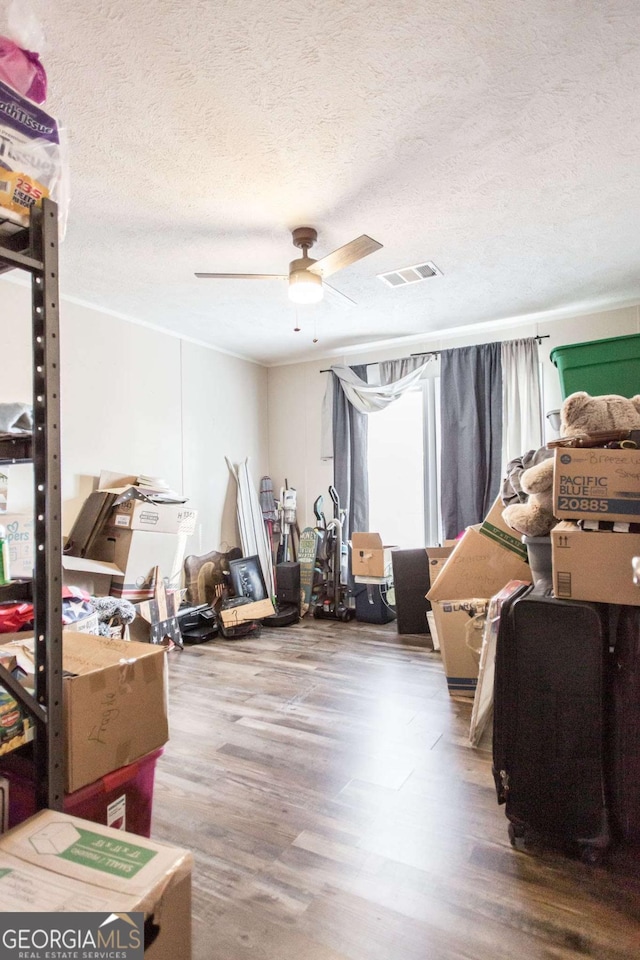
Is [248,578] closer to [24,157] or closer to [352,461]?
[352,461]

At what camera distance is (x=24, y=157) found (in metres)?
0.98

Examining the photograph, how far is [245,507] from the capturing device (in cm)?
508

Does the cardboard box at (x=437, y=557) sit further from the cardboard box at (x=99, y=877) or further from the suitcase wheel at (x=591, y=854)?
the cardboard box at (x=99, y=877)

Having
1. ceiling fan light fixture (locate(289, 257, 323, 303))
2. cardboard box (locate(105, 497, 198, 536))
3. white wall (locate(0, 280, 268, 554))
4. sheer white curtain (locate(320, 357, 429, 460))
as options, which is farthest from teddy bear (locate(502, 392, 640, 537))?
white wall (locate(0, 280, 268, 554))

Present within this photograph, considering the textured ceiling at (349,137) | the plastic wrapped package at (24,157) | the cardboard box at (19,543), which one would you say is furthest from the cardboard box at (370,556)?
the plastic wrapped package at (24,157)

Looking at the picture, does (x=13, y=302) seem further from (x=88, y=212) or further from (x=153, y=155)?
(x=153, y=155)

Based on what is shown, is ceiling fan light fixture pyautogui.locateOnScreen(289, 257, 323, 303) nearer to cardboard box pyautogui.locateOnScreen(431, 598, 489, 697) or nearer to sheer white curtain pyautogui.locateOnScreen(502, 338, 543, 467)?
cardboard box pyautogui.locateOnScreen(431, 598, 489, 697)

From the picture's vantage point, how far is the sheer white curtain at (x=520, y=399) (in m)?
4.14

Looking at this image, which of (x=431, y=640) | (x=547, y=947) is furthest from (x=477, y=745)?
(x=431, y=640)

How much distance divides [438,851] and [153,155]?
274cm

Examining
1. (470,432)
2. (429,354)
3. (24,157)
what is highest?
(429,354)

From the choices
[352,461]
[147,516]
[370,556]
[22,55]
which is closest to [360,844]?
[22,55]

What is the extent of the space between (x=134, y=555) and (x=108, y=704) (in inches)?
97.0

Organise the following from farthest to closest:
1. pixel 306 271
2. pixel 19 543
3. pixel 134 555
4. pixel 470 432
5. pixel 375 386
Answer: pixel 375 386, pixel 470 432, pixel 134 555, pixel 306 271, pixel 19 543
